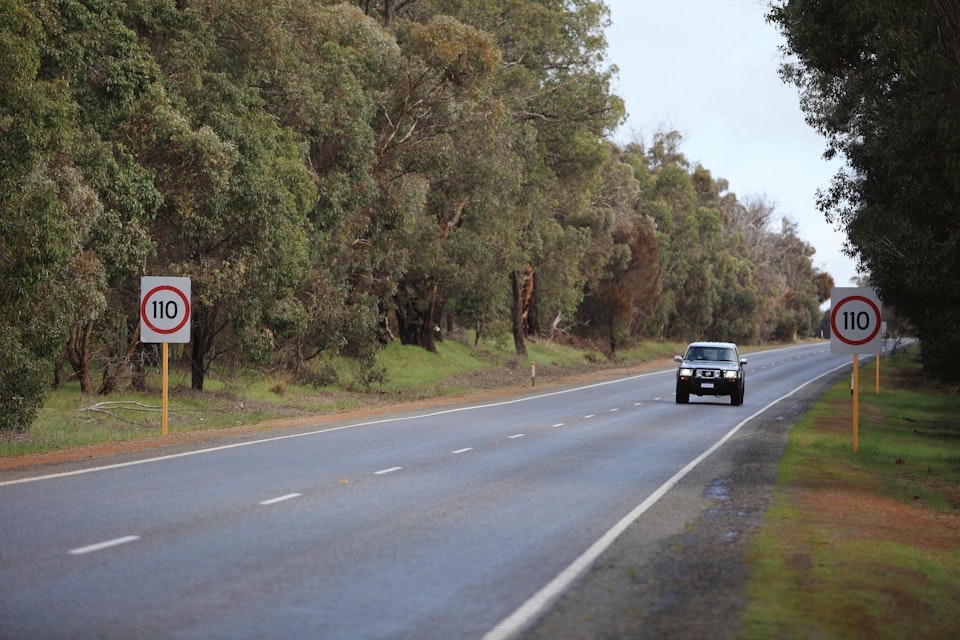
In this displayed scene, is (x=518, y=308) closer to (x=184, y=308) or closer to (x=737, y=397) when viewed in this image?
(x=737, y=397)

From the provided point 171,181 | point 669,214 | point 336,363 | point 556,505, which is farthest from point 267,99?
point 669,214

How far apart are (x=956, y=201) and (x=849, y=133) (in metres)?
8.53

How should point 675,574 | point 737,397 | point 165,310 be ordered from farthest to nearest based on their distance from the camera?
point 737,397, point 165,310, point 675,574

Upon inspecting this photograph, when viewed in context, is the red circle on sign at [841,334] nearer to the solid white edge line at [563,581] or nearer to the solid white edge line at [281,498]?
the solid white edge line at [563,581]

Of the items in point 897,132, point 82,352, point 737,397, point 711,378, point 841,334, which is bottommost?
point 737,397

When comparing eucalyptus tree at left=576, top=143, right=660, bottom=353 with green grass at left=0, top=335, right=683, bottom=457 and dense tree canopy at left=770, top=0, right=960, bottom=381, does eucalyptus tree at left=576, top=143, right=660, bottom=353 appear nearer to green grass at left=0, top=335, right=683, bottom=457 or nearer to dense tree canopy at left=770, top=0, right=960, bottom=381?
green grass at left=0, top=335, right=683, bottom=457

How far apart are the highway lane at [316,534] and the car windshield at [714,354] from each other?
1439 centimetres

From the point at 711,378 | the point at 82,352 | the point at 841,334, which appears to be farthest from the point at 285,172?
A: the point at 841,334

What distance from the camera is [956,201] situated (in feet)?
62.4

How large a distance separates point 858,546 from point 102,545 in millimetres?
6405

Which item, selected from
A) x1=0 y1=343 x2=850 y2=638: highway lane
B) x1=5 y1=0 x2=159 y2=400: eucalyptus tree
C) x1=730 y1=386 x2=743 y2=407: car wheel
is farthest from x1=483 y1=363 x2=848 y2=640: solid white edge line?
x1=730 y1=386 x2=743 y2=407: car wheel

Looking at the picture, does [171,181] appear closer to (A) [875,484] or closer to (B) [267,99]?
(B) [267,99]

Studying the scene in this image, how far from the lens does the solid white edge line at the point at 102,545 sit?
9048 mm

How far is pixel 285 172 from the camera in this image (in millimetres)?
29656
